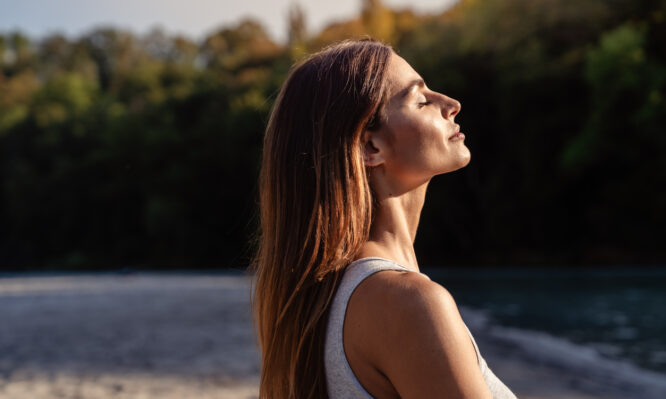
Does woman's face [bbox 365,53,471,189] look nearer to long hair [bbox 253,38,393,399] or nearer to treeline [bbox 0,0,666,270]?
long hair [bbox 253,38,393,399]

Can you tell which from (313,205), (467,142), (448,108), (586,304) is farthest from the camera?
(467,142)

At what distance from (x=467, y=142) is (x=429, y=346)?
30.0 m

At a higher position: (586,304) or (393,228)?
(393,228)

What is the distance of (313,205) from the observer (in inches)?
46.2

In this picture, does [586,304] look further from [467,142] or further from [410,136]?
[410,136]

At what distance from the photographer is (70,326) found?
38.3 ft

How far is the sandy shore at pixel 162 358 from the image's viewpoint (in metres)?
6.96

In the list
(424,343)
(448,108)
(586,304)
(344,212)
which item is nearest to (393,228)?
(344,212)

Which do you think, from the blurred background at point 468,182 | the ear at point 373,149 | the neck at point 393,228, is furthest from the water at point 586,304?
the ear at point 373,149

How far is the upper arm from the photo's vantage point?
3.01ft

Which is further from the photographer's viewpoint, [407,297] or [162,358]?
[162,358]

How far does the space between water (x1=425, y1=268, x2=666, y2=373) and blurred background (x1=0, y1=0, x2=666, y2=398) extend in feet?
0.26

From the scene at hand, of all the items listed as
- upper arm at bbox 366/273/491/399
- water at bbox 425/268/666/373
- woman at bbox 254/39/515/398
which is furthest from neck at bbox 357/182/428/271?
water at bbox 425/268/666/373

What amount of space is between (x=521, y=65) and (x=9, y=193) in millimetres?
35000
